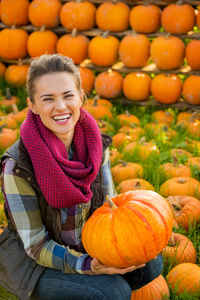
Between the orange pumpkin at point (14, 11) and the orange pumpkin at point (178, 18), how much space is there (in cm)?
174

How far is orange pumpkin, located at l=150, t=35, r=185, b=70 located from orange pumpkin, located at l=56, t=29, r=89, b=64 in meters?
0.83

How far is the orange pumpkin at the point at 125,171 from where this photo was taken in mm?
3500

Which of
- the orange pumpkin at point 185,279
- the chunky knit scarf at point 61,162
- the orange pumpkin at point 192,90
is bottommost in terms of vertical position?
the orange pumpkin at point 185,279

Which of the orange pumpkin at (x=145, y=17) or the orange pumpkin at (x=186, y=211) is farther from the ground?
the orange pumpkin at (x=145, y=17)

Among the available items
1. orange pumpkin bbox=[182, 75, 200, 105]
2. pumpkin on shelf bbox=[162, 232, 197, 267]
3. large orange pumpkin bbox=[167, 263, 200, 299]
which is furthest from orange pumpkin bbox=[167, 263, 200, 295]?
orange pumpkin bbox=[182, 75, 200, 105]

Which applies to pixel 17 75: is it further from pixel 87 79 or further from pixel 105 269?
pixel 105 269

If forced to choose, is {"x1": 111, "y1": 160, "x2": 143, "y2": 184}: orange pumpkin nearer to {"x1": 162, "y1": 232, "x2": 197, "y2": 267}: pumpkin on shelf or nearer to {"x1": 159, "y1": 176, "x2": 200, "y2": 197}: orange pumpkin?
{"x1": 159, "y1": 176, "x2": 200, "y2": 197}: orange pumpkin

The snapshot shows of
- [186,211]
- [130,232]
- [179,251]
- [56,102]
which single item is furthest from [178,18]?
[130,232]

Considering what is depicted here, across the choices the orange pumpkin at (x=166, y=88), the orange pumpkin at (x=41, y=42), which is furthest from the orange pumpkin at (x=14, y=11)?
the orange pumpkin at (x=166, y=88)

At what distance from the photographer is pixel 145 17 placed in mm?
5055

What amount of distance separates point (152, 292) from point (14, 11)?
13.8 ft

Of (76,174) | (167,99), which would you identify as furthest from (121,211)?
(167,99)

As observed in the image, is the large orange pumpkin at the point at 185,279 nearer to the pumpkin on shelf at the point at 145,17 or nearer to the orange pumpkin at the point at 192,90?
the orange pumpkin at the point at 192,90

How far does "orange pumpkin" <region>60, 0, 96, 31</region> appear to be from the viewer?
5.27 metres
